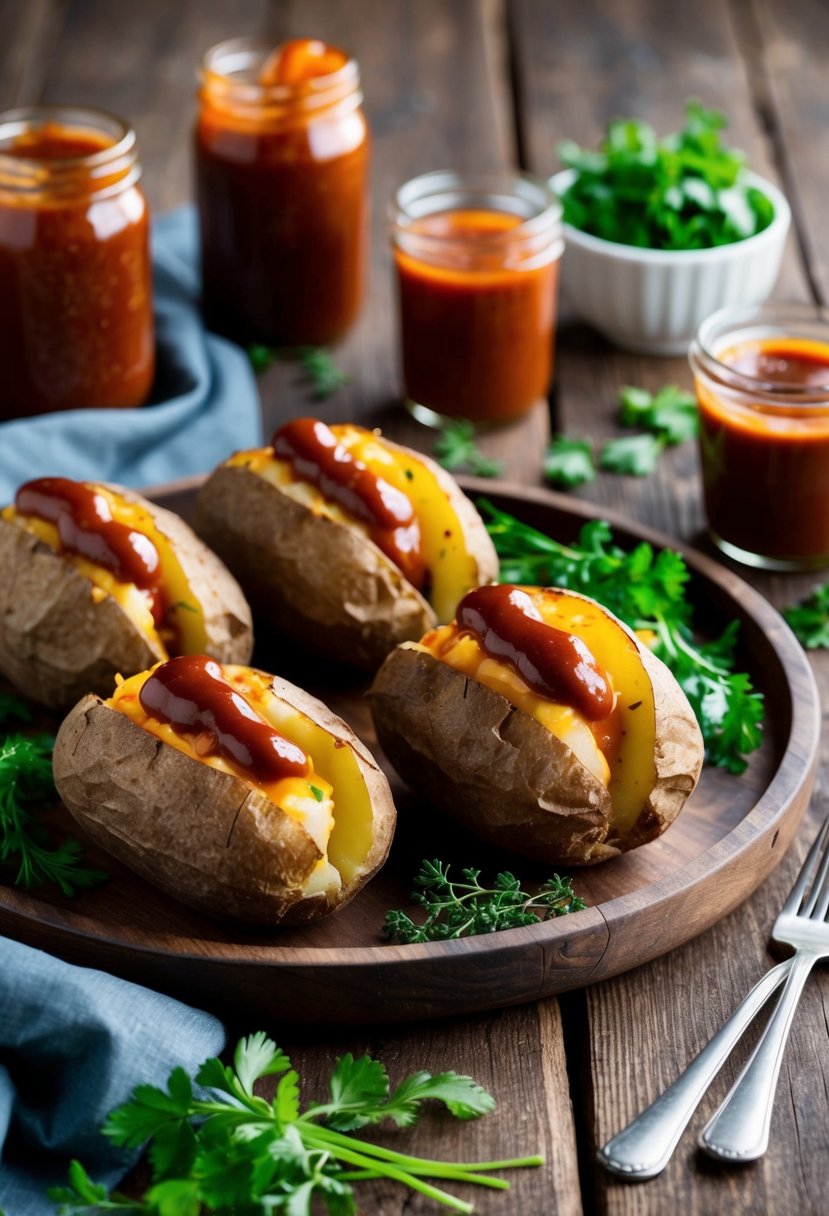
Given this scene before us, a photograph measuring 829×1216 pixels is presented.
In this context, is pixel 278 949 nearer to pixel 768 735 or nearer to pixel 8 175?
pixel 768 735

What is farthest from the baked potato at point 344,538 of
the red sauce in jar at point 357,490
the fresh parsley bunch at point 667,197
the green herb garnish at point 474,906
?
the fresh parsley bunch at point 667,197

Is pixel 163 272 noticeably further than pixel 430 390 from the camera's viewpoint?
Yes

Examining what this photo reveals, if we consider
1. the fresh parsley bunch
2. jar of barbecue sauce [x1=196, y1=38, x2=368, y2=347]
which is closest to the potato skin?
jar of barbecue sauce [x1=196, y1=38, x2=368, y2=347]

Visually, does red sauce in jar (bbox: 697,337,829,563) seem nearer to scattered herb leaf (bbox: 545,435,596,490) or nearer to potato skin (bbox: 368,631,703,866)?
scattered herb leaf (bbox: 545,435,596,490)

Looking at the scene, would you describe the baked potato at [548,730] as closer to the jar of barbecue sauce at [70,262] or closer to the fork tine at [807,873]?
the fork tine at [807,873]

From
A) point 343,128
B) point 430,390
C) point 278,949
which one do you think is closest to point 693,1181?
point 278,949

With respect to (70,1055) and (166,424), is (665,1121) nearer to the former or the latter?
(70,1055)

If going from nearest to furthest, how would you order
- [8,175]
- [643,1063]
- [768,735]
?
[643,1063] < [768,735] < [8,175]
